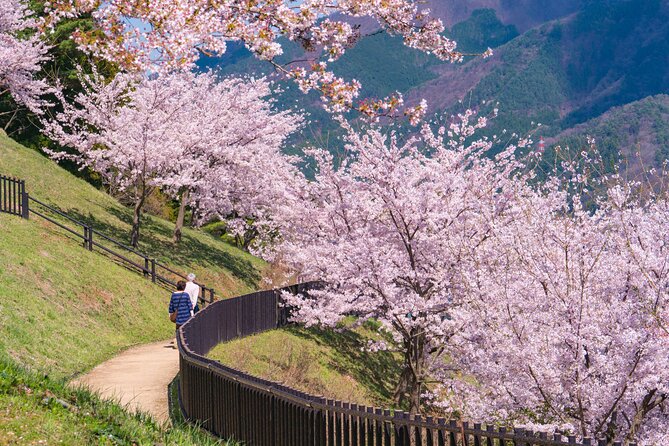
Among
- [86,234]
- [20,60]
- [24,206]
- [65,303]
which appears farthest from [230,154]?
[65,303]

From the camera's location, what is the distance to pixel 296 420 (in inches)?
366

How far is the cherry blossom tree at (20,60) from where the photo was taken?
40469 millimetres

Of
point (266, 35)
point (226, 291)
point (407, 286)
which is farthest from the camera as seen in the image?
point (226, 291)

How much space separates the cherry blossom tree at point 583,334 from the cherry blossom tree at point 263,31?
14.8ft

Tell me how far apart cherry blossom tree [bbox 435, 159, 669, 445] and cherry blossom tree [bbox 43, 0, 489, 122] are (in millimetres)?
4524

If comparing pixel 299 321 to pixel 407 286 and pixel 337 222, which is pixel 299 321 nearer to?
pixel 337 222

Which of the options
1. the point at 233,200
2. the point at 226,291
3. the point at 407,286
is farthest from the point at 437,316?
the point at 233,200

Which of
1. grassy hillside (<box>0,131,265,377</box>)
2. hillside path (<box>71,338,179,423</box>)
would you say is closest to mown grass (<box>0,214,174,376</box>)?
grassy hillside (<box>0,131,265,377</box>)

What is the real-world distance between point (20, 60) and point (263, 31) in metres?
34.9

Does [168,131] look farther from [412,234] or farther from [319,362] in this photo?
[412,234]

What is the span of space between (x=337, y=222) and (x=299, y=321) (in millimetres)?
4260

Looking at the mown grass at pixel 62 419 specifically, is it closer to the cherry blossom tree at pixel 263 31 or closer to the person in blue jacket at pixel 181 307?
the cherry blossom tree at pixel 263 31

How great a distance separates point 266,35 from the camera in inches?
403

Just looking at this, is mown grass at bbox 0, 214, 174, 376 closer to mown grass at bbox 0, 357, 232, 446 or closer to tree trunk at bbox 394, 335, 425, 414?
mown grass at bbox 0, 357, 232, 446
